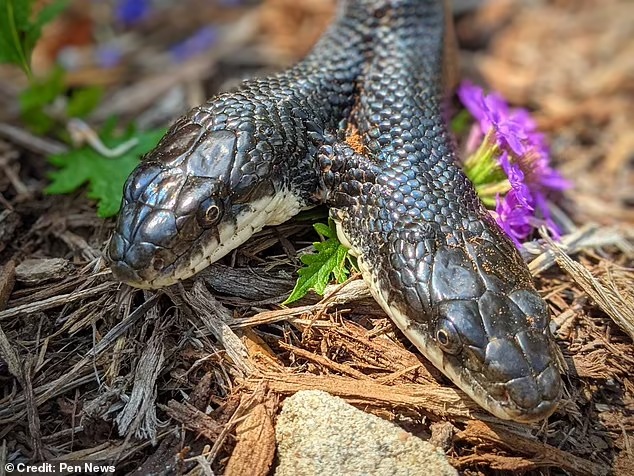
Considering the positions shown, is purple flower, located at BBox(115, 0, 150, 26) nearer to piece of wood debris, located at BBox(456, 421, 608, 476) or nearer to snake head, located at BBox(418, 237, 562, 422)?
snake head, located at BBox(418, 237, 562, 422)

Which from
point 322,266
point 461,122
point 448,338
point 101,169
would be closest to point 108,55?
point 101,169

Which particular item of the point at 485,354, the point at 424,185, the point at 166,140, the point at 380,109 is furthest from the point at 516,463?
the point at 166,140

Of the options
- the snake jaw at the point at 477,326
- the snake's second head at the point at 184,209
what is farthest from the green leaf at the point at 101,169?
A: the snake jaw at the point at 477,326

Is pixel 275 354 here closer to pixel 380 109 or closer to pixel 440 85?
pixel 380 109

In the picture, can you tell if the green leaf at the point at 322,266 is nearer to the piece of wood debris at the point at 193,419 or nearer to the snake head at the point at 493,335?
the snake head at the point at 493,335

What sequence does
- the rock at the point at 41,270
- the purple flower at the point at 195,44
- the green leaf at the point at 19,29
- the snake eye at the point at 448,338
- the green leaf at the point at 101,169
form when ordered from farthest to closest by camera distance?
the purple flower at the point at 195,44
the green leaf at the point at 19,29
the green leaf at the point at 101,169
the rock at the point at 41,270
the snake eye at the point at 448,338

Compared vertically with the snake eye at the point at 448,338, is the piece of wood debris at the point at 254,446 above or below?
below
